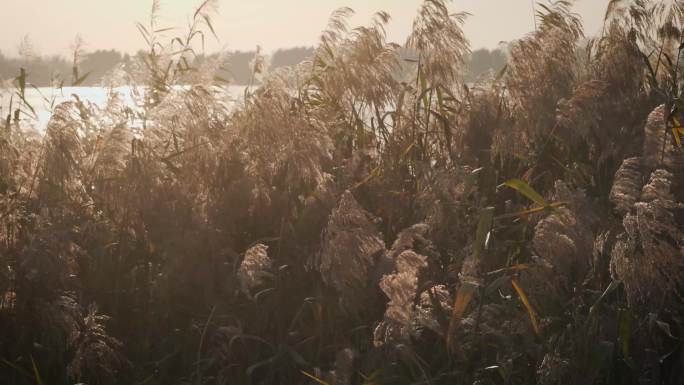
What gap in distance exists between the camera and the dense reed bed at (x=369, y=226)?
3002mm

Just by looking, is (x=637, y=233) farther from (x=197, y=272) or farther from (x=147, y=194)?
(x=147, y=194)

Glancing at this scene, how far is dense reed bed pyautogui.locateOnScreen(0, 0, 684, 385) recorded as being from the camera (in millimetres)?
3002

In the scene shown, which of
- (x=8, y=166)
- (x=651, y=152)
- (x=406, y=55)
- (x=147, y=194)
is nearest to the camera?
(x=651, y=152)

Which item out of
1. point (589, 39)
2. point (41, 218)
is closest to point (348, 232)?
point (41, 218)

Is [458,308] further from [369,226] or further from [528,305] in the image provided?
[369,226]

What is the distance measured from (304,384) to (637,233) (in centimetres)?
146

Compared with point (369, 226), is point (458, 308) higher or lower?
lower

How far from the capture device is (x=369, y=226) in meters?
3.02

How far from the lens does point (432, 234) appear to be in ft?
12.1

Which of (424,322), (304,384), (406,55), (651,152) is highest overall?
(406,55)

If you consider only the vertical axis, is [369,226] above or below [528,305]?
above

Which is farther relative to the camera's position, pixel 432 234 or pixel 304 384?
pixel 432 234

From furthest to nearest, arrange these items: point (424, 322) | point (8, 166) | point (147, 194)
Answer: point (8, 166) → point (147, 194) → point (424, 322)

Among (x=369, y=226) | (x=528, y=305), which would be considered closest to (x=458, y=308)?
(x=528, y=305)
